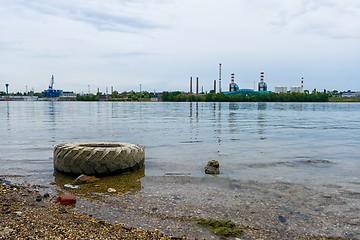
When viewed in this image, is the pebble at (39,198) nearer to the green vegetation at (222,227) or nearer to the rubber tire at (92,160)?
the rubber tire at (92,160)

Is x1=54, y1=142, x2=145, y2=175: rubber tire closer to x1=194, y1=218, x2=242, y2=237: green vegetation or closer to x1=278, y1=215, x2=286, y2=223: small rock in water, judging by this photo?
x1=194, y1=218, x2=242, y2=237: green vegetation

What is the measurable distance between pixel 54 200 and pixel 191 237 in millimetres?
3835

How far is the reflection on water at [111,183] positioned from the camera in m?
9.88

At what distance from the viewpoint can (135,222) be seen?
24.2 ft

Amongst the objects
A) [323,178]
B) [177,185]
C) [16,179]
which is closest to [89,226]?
[177,185]

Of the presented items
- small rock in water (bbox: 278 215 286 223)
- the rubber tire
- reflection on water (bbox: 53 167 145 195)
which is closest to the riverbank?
small rock in water (bbox: 278 215 286 223)

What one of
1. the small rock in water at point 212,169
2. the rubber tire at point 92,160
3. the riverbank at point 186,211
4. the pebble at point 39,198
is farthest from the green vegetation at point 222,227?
the rubber tire at point 92,160

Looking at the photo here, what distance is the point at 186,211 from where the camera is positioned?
812 centimetres

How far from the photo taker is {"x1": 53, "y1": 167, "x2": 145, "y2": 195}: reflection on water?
9883 mm

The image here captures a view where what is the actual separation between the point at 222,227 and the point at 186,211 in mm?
1235

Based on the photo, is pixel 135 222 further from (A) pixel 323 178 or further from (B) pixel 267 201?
(A) pixel 323 178

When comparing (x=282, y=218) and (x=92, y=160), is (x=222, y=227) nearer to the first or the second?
(x=282, y=218)

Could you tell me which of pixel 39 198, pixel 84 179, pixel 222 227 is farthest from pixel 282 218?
pixel 84 179

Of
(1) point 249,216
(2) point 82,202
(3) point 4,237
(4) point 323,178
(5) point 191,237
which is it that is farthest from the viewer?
(4) point 323,178
